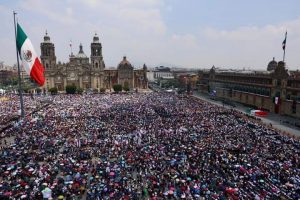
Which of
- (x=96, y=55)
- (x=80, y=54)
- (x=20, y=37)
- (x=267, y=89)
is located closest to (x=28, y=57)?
(x=20, y=37)

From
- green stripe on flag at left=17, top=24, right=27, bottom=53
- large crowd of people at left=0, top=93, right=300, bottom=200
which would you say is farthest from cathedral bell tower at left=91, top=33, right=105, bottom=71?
green stripe on flag at left=17, top=24, right=27, bottom=53

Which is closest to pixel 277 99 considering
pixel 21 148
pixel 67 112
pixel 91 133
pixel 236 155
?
pixel 236 155

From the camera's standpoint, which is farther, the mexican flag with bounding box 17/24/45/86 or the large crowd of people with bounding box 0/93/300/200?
the mexican flag with bounding box 17/24/45/86

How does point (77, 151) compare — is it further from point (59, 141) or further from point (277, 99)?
point (277, 99)

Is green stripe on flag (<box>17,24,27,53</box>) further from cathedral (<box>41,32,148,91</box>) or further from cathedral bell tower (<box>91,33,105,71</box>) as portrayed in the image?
cathedral bell tower (<box>91,33,105,71</box>)

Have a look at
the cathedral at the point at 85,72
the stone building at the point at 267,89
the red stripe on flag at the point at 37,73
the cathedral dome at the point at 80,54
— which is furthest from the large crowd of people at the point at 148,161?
the cathedral dome at the point at 80,54
